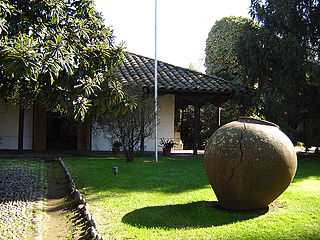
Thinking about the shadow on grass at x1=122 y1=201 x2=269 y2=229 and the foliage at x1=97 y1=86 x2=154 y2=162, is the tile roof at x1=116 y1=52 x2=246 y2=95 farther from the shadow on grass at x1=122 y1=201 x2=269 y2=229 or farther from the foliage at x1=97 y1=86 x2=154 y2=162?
the shadow on grass at x1=122 y1=201 x2=269 y2=229

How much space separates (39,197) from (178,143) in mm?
11701

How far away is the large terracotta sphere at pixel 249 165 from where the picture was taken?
15.5ft

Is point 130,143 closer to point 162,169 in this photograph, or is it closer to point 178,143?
point 162,169

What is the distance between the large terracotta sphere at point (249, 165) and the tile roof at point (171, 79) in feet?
26.3

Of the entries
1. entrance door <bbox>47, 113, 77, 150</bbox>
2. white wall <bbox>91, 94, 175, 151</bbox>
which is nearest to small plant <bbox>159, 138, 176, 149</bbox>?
white wall <bbox>91, 94, 175, 151</bbox>

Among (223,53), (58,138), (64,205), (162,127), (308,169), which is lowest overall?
(64,205)

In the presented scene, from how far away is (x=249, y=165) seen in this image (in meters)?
4.70

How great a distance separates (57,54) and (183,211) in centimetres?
320

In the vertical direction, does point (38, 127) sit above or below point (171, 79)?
below

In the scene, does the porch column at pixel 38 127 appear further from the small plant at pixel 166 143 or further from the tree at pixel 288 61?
the tree at pixel 288 61

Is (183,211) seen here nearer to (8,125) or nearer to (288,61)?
(288,61)

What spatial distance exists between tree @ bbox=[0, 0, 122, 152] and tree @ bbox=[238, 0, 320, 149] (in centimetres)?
867

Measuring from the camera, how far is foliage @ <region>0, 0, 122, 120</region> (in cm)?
409

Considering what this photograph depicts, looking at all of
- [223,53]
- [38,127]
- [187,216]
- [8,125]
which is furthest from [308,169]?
[223,53]
